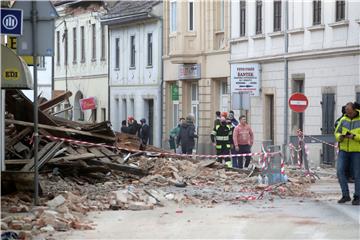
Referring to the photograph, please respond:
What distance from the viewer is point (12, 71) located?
16.3 meters

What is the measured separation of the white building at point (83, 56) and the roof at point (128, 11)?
1.87 m

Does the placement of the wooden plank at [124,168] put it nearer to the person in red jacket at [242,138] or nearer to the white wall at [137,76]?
the person in red jacket at [242,138]

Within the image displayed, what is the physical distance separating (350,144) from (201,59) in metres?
30.9

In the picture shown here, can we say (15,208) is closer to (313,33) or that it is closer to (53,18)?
(53,18)

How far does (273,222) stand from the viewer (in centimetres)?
1510

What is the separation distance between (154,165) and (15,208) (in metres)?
8.58

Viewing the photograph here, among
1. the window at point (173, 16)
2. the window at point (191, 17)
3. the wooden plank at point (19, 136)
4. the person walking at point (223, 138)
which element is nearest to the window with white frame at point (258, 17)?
the window at point (191, 17)

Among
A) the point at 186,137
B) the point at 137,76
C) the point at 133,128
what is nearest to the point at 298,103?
the point at 186,137

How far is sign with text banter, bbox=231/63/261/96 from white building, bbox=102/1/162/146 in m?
13.8

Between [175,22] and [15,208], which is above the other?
[175,22]

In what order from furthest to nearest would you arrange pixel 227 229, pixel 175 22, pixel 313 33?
pixel 175 22 → pixel 313 33 → pixel 227 229

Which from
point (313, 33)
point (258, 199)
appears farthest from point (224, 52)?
point (258, 199)

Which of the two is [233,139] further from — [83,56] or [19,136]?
[83,56]

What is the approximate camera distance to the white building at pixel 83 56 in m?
63.5
